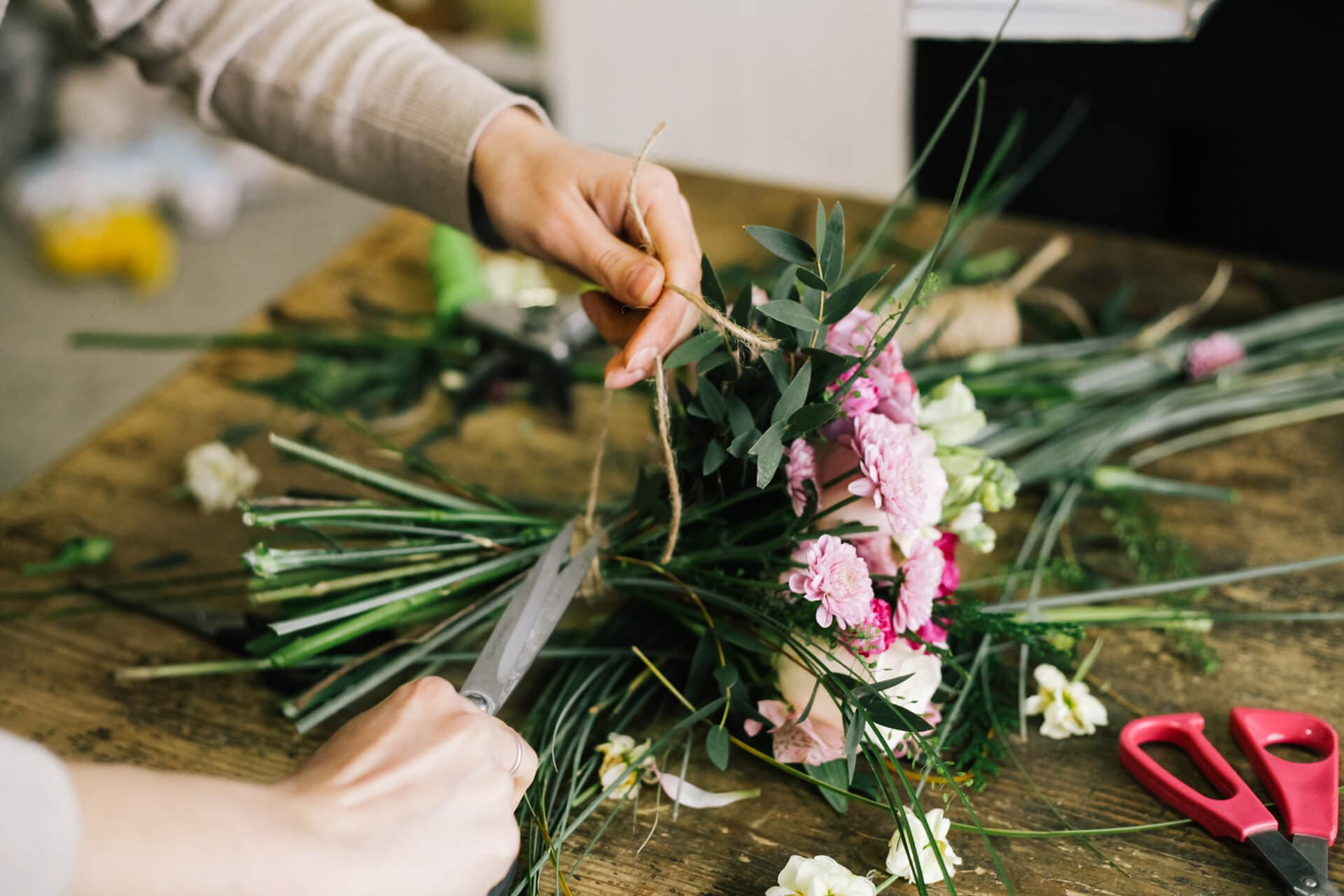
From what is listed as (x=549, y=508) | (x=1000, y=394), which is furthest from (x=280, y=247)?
(x=1000, y=394)

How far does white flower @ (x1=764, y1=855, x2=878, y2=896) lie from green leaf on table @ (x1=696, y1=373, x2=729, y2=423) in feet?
0.90

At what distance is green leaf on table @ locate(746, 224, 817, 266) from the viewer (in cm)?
60

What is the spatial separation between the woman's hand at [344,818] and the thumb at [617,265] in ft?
0.97

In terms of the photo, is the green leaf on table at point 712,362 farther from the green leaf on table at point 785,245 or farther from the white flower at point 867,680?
the white flower at point 867,680

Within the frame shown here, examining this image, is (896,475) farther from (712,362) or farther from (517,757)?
(517,757)

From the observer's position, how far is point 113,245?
7.30ft

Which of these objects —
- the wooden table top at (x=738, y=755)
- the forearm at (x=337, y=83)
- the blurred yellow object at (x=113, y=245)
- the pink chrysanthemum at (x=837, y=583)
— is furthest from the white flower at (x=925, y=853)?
the blurred yellow object at (x=113, y=245)

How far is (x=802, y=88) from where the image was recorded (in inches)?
64.7

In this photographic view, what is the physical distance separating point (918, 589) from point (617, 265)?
31 centimetres

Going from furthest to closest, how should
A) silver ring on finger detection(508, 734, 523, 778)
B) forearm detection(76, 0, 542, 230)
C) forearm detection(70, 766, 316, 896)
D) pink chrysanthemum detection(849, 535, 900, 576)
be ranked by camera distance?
forearm detection(76, 0, 542, 230) → pink chrysanthemum detection(849, 535, 900, 576) → silver ring on finger detection(508, 734, 523, 778) → forearm detection(70, 766, 316, 896)

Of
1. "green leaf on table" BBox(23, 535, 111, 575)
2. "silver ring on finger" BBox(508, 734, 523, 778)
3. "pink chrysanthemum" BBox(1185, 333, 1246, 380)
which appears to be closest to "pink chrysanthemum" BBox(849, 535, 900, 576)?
"silver ring on finger" BBox(508, 734, 523, 778)

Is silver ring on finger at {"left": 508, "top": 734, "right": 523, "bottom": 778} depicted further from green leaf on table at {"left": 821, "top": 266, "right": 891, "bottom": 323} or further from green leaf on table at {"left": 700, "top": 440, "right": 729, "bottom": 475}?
green leaf on table at {"left": 821, "top": 266, "right": 891, "bottom": 323}

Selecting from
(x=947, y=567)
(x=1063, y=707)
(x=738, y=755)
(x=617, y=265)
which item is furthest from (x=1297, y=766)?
(x=617, y=265)

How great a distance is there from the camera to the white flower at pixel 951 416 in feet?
2.26
